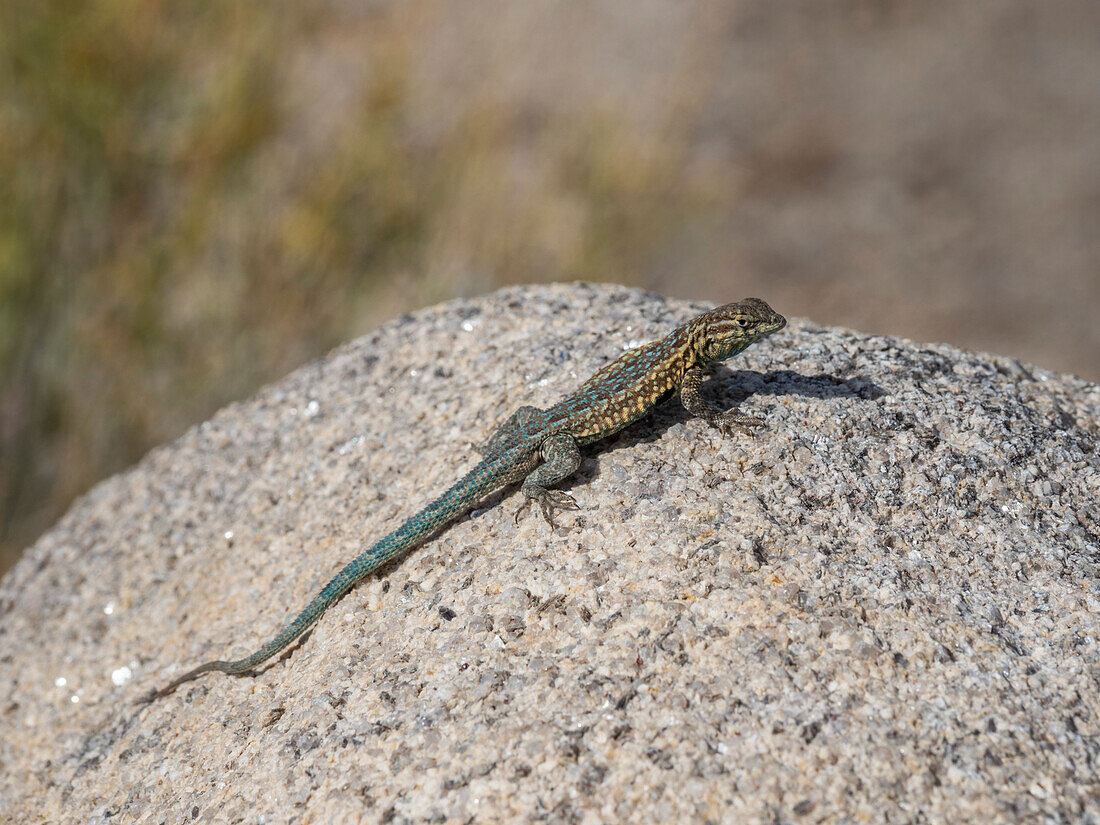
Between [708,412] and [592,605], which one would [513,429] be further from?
[592,605]

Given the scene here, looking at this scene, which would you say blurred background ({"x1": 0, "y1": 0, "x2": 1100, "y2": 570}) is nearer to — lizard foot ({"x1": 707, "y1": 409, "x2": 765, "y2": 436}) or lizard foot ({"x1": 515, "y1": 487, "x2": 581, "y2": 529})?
lizard foot ({"x1": 515, "y1": 487, "x2": 581, "y2": 529})

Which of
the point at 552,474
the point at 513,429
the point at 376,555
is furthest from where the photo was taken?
the point at 513,429

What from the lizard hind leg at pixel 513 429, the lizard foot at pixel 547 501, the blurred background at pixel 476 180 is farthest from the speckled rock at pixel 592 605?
the blurred background at pixel 476 180

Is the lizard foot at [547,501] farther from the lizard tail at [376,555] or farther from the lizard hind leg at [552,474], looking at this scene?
the lizard tail at [376,555]

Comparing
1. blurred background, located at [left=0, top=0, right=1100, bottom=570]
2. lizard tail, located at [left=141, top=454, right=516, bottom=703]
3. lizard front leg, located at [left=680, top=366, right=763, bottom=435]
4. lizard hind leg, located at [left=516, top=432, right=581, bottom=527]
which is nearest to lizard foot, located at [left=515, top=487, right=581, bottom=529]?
lizard hind leg, located at [left=516, top=432, right=581, bottom=527]

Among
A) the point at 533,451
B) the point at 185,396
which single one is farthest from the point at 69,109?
the point at 533,451

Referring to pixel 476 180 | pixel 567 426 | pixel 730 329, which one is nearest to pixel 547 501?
pixel 567 426

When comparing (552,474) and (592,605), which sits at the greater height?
(552,474)
